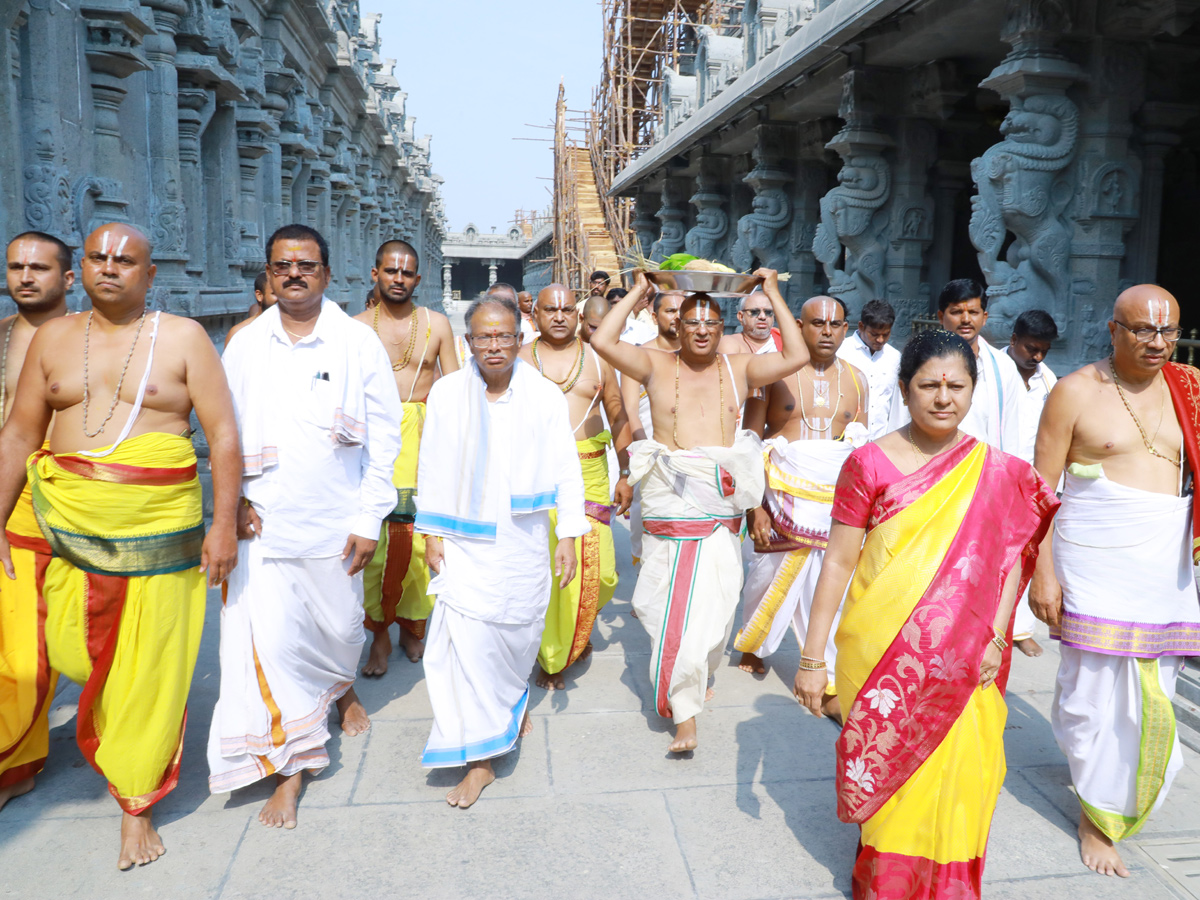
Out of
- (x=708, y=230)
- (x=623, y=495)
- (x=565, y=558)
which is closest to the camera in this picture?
(x=565, y=558)

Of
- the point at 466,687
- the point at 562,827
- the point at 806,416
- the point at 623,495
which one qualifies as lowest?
the point at 562,827

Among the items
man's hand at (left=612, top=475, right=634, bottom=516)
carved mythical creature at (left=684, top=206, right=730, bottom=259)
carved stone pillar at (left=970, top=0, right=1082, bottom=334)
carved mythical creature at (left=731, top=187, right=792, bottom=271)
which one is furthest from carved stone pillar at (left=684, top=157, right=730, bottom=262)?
man's hand at (left=612, top=475, right=634, bottom=516)

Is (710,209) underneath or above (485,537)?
above

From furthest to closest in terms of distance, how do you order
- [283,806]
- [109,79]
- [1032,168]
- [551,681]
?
[109,79] < [1032,168] < [551,681] < [283,806]

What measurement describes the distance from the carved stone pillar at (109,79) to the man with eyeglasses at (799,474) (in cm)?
461

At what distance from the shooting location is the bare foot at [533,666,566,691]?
429cm

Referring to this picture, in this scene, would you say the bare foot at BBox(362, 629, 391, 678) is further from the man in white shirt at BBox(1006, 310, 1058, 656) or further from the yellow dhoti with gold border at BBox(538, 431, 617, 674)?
the man in white shirt at BBox(1006, 310, 1058, 656)

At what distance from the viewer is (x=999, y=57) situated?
8578 mm

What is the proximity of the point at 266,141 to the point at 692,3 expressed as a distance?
16.3 m

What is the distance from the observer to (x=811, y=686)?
8.65ft

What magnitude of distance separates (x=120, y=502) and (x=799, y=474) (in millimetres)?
2804

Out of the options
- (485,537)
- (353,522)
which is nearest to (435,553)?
(485,537)

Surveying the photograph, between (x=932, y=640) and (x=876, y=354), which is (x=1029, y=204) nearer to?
(x=876, y=354)

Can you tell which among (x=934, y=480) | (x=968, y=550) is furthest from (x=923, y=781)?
(x=934, y=480)
